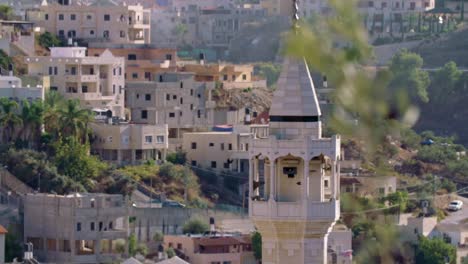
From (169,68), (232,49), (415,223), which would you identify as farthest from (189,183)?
(232,49)

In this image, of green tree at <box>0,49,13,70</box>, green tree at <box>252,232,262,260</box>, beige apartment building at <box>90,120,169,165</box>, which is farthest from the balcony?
green tree at <box>0,49,13,70</box>

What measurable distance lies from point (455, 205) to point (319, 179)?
137 ft

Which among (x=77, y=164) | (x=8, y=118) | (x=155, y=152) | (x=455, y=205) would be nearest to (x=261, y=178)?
(x=77, y=164)

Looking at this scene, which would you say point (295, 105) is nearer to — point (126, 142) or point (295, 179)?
point (295, 179)

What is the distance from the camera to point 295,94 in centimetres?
1606

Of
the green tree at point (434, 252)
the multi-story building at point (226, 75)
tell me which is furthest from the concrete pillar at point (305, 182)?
the multi-story building at point (226, 75)

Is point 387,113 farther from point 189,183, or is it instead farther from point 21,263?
point 189,183

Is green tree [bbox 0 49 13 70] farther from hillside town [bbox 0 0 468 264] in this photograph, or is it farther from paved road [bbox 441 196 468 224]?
paved road [bbox 441 196 468 224]

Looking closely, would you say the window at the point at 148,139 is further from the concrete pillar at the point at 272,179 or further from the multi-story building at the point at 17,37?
the concrete pillar at the point at 272,179

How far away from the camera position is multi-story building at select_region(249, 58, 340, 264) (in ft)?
52.0

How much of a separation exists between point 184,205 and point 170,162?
4.27 meters

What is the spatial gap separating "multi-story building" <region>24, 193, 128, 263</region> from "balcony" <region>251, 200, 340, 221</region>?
32.6m

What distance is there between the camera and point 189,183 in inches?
2211

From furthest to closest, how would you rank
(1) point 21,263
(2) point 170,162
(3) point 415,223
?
(2) point 170,162
(3) point 415,223
(1) point 21,263
